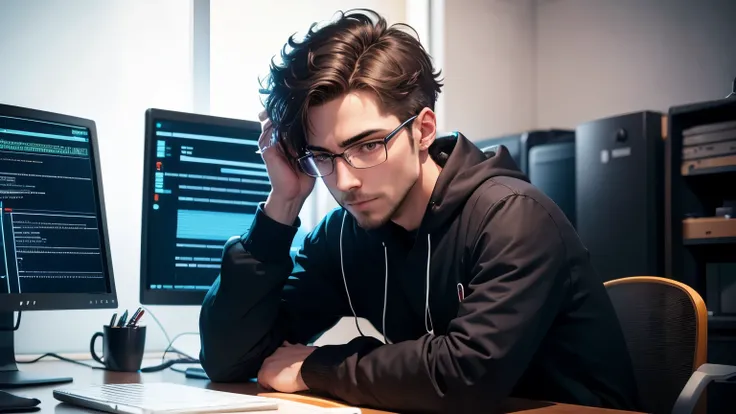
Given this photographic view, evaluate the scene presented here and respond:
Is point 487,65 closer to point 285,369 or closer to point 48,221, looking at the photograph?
A: point 48,221

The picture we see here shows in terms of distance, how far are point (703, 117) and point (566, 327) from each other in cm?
197

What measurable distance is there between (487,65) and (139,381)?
3053mm

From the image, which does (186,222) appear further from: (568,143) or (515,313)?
(568,143)

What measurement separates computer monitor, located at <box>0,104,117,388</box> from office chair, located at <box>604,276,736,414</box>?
117 centimetres

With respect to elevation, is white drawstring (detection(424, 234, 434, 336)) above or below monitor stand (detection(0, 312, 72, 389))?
above

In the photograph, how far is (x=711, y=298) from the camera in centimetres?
301

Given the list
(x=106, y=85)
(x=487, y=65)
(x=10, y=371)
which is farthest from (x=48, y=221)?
(x=487, y=65)

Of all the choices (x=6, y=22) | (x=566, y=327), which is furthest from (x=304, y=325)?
(x=6, y=22)

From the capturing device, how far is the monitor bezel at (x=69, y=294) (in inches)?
66.2

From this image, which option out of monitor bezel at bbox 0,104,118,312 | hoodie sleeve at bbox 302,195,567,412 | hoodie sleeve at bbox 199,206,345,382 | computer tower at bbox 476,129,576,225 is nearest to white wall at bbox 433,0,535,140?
computer tower at bbox 476,129,576,225

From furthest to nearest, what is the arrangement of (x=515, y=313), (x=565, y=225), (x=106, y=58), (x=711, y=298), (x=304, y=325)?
(x=711, y=298), (x=106, y=58), (x=304, y=325), (x=565, y=225), (x=515, y=313)

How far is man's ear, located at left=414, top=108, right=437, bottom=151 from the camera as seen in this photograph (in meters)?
1.51

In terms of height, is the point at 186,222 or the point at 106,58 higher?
the point at 106,58

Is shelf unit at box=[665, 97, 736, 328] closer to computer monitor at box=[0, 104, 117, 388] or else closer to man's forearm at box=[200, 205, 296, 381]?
man's forearm at box=[200, 205, 296, 381]
